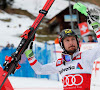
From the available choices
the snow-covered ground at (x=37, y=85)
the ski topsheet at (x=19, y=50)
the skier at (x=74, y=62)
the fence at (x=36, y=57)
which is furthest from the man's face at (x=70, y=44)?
the fence at (x=36, y=57)

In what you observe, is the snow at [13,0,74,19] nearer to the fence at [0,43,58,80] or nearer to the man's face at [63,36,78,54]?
the man's face at [63,36,78,54]

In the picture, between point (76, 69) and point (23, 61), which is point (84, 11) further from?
point (23, 61)

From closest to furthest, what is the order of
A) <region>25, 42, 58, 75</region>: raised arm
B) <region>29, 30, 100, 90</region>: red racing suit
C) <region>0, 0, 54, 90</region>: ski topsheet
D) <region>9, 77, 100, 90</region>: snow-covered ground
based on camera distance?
<region>0, 0, 54, 90</region>: ski topsheet
<region>29, 30, 100, 90</region>: red racing suit
<region>25, 42, 58, 75</region>: raised arm
<region>9, 77, 100, 90</region>: snow-covered ground

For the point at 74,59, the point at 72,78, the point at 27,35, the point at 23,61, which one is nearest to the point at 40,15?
the point at 27,35

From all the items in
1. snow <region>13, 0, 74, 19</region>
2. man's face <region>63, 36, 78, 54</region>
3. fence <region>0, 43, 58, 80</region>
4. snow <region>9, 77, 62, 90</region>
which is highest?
snow <region>13, 0, 74, 19</region>

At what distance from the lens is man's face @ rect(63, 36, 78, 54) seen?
8.93 feet

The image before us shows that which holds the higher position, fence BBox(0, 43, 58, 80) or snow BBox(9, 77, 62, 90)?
fence BBox(0, 43, 58, 80)

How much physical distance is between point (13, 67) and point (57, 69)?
74cm

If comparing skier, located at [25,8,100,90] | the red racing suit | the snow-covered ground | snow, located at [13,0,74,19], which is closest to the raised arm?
skier, located at [25,8,100,90]

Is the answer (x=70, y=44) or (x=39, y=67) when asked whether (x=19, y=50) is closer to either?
(x=39, y=67)

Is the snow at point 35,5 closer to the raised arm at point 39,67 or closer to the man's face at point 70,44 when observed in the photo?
the man's face at point 70,44

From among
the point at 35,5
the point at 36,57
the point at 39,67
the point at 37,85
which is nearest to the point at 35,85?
the point at 37,85

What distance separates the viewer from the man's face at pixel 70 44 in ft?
8.93

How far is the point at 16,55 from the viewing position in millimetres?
2502
